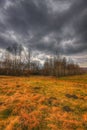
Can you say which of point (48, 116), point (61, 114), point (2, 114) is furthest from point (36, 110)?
point (2, 114)

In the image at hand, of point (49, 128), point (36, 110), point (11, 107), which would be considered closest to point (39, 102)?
point (36, 110)

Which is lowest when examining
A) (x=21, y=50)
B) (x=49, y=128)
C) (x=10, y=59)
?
(x=49, y=128)

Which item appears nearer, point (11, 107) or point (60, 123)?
point (60, 123)

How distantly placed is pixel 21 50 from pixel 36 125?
6838 cm

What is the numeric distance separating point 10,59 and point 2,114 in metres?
66.3

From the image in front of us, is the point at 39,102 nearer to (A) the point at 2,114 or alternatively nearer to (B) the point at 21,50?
(A) the point at 2,114

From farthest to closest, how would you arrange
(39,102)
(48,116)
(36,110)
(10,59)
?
(10,59)
(39,102)
(36,110)
(48,116)

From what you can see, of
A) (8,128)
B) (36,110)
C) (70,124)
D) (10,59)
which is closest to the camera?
(8,128)

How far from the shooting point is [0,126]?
8.21 metres

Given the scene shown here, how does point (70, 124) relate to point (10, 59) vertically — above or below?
below

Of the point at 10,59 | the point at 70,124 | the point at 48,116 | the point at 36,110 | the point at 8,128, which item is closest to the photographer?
the point at 8,128

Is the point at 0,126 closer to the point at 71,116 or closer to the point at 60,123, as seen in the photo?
the point at 60,123

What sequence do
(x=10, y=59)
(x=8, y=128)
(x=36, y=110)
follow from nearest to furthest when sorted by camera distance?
(x=8, y=128), (x=36, y=110), (x=10, y=59)

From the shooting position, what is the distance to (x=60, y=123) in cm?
873
